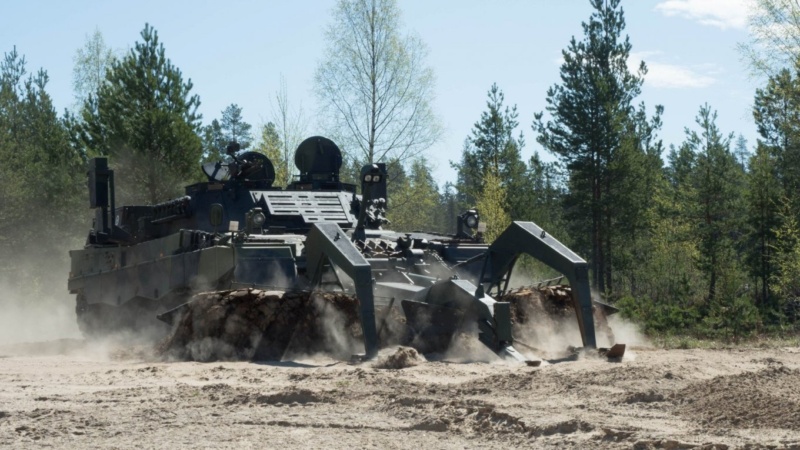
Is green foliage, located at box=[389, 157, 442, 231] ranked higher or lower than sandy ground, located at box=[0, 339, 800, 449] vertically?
higher

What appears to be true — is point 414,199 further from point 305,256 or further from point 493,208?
point 305,256

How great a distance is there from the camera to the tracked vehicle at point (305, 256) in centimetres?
1267

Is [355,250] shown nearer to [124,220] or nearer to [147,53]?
[124,220]

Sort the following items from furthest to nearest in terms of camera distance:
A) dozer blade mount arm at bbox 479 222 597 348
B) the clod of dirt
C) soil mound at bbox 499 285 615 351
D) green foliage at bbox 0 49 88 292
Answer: green foliage at bbox 0 49 88 292, soil mound at bbox 499 285 615 351, dozer blade mount arm at bbox 479 222 597 348, the clod of dirt

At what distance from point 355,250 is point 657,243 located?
2615 cm

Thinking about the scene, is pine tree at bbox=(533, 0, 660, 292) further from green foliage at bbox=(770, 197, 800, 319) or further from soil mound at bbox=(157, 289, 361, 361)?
soil mound at bbox=(157, 289, 361, 361)

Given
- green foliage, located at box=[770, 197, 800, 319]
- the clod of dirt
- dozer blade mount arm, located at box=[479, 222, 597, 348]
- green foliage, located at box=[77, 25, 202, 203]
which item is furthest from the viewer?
green foliage, located at box=[77, 25, 202, 203]

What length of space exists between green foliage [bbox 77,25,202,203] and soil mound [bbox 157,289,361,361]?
18.1m

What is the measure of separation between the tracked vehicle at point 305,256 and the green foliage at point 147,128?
36.6ft

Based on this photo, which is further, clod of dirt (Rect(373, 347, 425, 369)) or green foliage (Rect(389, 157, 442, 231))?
green foliage (Rect(389, 157, 442, 231))

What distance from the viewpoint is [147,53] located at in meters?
32.0

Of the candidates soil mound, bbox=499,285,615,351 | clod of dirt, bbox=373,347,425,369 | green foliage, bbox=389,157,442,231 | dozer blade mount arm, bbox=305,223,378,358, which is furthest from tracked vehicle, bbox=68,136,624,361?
green foliage, bbox=389,157,442,231

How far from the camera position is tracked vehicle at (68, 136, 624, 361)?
1267 centimetres

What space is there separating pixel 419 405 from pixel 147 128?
76.4ft
